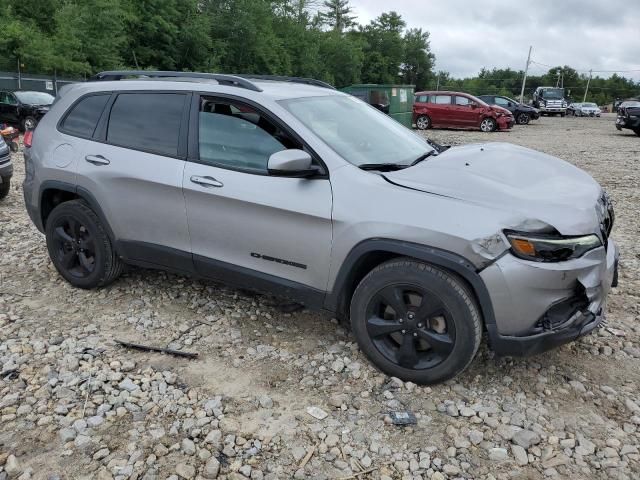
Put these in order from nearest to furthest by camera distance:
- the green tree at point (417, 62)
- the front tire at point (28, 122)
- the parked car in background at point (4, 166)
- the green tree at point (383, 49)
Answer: the parked car in background at point (4, 166), the front tire at point (28, 122), the green tree at point (383, 49), the green tree at point (417, 62)

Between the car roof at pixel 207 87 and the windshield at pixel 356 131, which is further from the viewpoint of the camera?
the car roof at pixel 207 87

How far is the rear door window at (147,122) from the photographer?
3.67 m

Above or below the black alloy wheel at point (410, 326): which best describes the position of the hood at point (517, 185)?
above

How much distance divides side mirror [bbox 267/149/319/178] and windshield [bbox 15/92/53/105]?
52.8 feet

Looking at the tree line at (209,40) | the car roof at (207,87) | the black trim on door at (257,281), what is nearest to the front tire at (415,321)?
the black trim on door at (257,281)

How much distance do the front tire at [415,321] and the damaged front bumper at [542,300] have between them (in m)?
A: 0.15

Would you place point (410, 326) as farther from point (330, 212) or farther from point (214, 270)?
point (214, 270)

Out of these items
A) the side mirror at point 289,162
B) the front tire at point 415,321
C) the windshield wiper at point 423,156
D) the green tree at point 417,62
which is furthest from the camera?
the green tree at point 417,62

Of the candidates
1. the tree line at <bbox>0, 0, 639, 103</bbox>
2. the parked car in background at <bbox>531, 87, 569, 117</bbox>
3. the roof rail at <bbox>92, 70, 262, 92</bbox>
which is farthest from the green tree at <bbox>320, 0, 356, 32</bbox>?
the roof rail at <bbox>92, 70, 262, 92</bbox>

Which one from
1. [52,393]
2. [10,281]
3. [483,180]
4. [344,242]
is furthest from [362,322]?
[10,281]

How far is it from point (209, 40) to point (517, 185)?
34409 mm

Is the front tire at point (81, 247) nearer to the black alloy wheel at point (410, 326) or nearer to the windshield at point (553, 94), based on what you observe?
the black alloy wheel at point (410, 326)

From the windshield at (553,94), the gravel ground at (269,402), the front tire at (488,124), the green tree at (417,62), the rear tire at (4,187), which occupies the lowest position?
the gravel ground at (269,402)

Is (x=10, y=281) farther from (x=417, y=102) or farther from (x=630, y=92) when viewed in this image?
(x=630, y=92)
